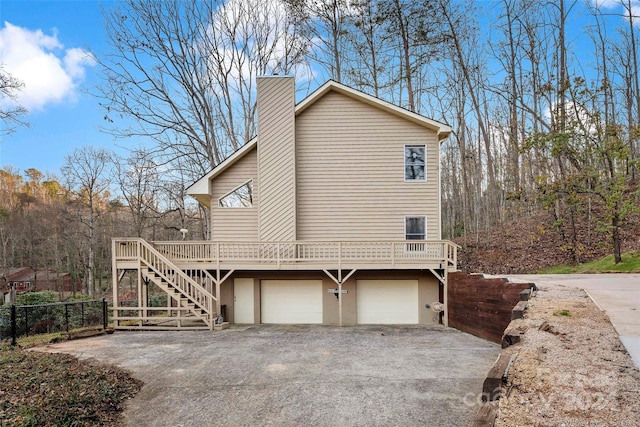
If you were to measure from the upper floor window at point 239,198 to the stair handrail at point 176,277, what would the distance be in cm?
263

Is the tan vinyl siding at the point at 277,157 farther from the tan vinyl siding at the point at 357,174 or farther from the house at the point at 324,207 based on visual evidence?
the tan vinyl siding at the point at 357,174

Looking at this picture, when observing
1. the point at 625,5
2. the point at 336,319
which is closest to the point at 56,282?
the point at 336,319

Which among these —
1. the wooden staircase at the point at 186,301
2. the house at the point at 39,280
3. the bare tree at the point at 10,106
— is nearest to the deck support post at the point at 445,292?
the wooden staircase at the point at 186,301

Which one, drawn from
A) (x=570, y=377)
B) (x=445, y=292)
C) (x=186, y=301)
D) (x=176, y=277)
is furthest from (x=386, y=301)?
(x=570, y=377)

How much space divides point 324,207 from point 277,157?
2307mm

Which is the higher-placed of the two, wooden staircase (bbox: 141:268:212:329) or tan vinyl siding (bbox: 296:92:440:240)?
tan vinyl siding (bbox: 296:92:440:240)

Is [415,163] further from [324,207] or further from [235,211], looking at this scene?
[235,211]

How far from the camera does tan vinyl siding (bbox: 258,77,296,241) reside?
37.7 feet

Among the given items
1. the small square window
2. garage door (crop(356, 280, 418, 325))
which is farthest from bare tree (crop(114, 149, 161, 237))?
the small square window

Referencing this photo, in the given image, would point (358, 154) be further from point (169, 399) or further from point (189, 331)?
point (169, 399)

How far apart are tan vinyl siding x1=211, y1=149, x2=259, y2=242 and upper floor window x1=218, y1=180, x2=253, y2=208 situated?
122 mm

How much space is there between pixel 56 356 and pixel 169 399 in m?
3.32

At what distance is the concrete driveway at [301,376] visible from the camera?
4641 millimetres

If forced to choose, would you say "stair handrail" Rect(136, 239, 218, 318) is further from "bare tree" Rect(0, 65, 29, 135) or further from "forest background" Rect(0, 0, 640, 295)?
"forest background" Rect(0, 0, 640, 295)
